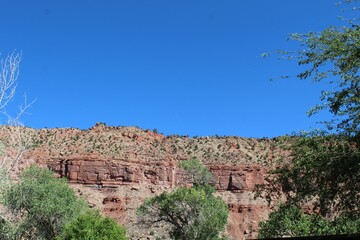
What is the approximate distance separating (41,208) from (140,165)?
4396 centimetres

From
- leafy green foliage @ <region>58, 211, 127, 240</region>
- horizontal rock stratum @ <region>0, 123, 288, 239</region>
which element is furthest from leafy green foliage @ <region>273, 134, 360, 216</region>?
horizontal rock stratum @ <region>0, 123, 288, 239</region>

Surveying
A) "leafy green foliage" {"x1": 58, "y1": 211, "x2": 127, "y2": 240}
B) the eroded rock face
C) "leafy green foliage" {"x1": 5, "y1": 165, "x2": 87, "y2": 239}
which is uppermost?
the eroded rock face

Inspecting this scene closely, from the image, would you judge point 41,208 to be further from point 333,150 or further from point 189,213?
point 333,150

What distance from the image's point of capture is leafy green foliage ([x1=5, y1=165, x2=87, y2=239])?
125ft

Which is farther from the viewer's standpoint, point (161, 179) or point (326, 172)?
point (161, 179)

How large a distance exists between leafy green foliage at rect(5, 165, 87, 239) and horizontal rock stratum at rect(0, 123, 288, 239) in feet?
84.9

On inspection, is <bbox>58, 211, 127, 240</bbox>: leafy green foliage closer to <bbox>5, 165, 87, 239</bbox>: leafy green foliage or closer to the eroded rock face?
<bbox>5, 165, 87, 239</bbox>: leafy green foliage

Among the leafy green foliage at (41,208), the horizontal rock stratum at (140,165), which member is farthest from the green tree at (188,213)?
the horizontal rock stratum at (140,165)

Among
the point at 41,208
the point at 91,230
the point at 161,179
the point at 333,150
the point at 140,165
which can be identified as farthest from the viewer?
the point at 161,179

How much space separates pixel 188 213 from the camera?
43.9m

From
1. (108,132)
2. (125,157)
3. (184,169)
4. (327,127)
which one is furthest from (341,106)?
(108,132)

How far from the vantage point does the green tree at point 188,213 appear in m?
42.4

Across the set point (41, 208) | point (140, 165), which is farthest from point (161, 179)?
point (41, 208)

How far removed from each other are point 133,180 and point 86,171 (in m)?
8.00
